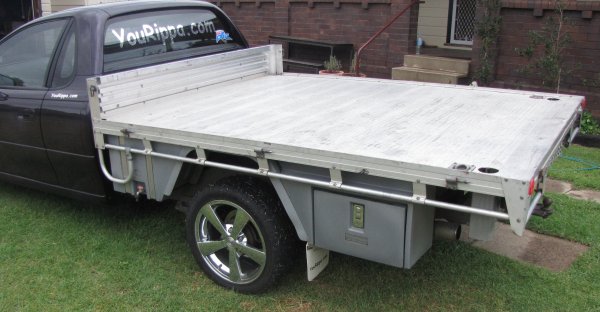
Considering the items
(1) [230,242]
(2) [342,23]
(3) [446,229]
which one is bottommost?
(1) [230,242]

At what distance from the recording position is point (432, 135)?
3383mm

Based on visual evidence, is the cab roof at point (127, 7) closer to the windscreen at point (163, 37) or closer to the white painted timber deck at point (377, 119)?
the windscreen at point (163, 37)

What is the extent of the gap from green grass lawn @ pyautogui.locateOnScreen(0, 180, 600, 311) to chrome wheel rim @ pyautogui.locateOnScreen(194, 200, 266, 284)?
0.51 feet

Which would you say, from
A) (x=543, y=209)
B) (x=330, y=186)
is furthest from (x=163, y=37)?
(x=543, y=209)

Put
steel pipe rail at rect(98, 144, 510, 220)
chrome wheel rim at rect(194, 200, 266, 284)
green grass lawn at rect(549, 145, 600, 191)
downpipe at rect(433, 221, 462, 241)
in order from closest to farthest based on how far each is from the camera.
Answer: steel pipe rail at rect(98, 144, 510, 220) → downpipe at rect(433, 221, 462, 241) → chrome wheel rim at rect(194, 200, 266, 284) → green grass lawn at rect(549, 145, 600, 191)

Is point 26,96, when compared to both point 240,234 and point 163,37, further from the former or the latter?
point 240,234

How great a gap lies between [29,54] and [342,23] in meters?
6.54

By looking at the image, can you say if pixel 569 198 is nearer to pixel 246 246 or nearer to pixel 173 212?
pixel 246 246

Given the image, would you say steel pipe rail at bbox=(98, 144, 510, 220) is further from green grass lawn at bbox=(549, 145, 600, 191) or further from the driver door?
green grass lawn at bbox=(549, 145, 600, 191)

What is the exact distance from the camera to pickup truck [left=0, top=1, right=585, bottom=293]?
118 inches

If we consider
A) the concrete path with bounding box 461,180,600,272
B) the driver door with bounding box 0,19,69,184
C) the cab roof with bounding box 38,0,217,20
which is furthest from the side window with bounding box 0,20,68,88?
the concrete path with bounding box 461,180,600,272

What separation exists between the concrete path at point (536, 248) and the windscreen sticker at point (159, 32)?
2935mm

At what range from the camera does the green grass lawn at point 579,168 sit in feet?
19.4

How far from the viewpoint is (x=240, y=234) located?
3.77 m
